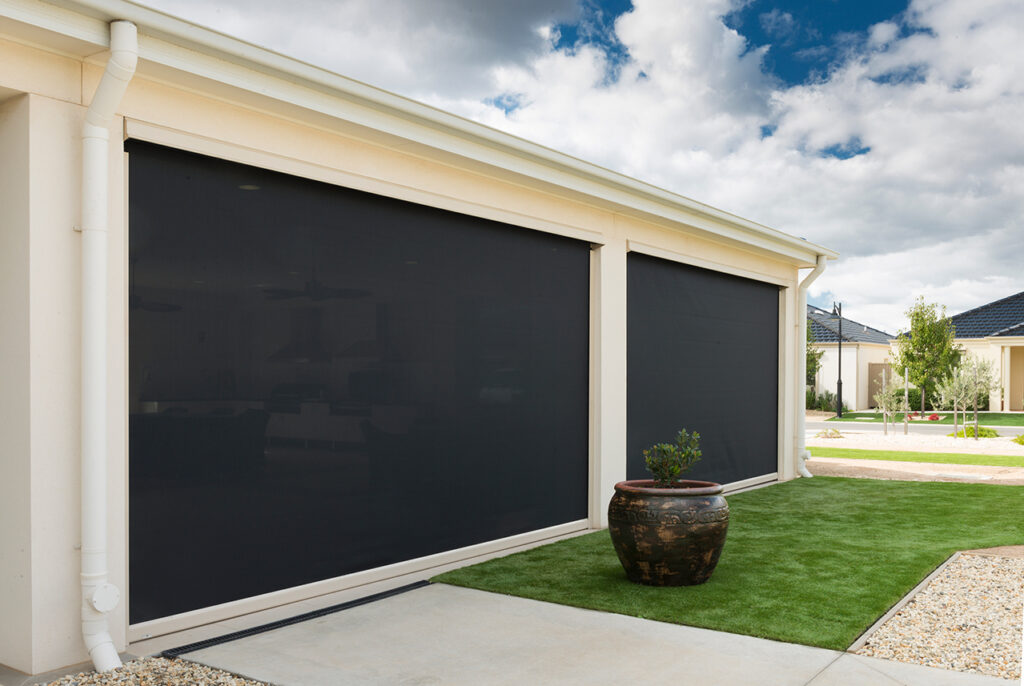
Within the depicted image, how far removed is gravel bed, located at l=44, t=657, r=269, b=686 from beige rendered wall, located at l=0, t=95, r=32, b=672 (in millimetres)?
412

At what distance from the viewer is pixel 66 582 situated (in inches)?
183

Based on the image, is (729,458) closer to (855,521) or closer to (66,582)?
(855,521)

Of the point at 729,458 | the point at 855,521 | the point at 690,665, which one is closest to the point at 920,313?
the point at 729,458

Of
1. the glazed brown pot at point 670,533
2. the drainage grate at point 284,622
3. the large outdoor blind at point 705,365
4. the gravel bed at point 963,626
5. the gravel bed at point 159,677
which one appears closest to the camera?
the gravel bed at point 159,677

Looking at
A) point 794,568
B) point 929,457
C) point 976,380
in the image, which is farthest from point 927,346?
point 794,568

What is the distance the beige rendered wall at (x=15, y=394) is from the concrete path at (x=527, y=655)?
3.28 ft

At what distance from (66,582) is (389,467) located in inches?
101

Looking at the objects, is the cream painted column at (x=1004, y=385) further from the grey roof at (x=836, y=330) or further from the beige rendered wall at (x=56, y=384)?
the beige rendered wall at (x=56, y=384)

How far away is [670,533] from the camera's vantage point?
20.4 ft

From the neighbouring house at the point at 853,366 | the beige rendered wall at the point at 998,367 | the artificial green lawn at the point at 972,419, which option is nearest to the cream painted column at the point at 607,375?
the artificial green lawn at the point at 972,419

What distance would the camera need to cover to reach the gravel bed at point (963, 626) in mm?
4695

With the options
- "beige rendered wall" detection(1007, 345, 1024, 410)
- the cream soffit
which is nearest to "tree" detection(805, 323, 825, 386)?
"beige rendered wall" detection(1007, 345, 1024, 410)

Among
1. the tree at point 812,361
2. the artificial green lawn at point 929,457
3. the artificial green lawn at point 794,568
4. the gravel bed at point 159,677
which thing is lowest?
the artificial green lawn at point 929,457

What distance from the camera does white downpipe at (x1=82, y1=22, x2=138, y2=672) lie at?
458 cm
